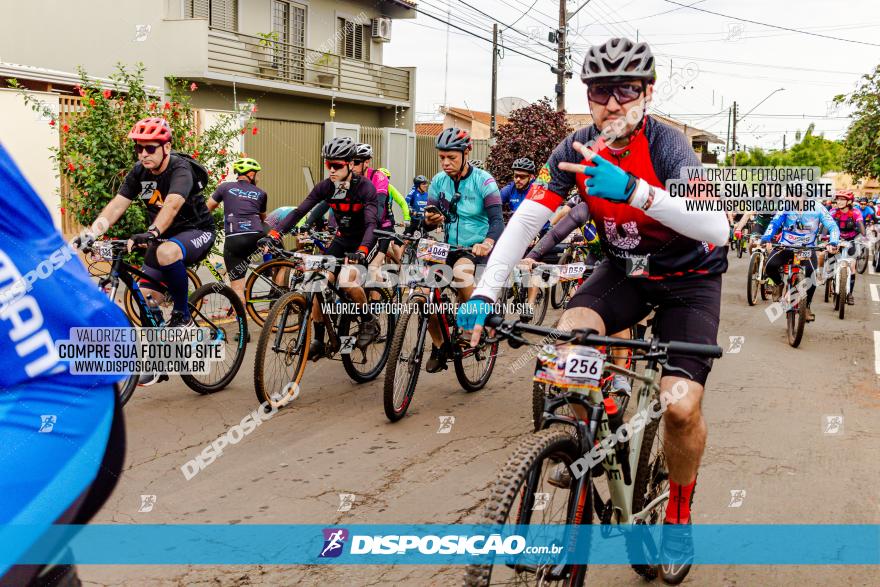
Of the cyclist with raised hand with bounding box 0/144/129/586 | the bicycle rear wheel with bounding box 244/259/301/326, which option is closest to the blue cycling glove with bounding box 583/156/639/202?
the cyclist with raised hand with bounding box 0/144/129/586

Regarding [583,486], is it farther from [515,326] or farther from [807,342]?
[807,342]

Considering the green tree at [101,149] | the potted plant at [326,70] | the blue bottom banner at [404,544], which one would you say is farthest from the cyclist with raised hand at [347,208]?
the potted plant at [326,70]

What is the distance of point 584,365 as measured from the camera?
2893 millimetres

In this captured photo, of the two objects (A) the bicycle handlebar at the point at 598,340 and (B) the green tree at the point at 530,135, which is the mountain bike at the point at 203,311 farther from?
(B) the green tree at the point at 530,135

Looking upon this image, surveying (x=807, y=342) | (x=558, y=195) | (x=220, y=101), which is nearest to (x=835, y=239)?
(x=807, y=342)

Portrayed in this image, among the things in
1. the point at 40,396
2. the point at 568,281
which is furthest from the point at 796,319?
the point at 40,396

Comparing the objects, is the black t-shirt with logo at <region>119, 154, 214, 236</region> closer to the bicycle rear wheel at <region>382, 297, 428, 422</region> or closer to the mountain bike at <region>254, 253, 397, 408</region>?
the mountain bike at <region>254, 253, 397, 408</region>

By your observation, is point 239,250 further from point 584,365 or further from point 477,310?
point 584,365

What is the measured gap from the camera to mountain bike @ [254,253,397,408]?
6432 millimetres

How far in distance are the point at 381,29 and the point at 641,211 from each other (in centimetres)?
2592

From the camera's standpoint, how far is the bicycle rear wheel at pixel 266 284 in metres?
9.30

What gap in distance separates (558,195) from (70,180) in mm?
9744

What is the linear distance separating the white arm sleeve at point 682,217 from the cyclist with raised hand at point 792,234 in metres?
9.69

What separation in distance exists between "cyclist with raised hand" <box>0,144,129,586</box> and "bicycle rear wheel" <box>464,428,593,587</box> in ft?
4.15
